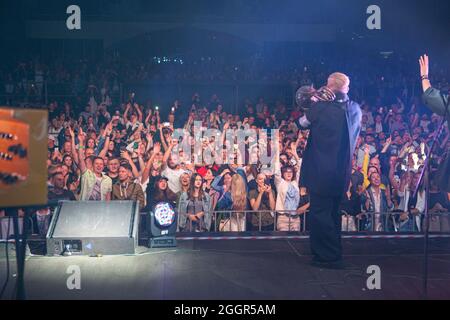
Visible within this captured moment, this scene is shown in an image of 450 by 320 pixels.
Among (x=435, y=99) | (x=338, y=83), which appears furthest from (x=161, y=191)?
(x=435, y=99)

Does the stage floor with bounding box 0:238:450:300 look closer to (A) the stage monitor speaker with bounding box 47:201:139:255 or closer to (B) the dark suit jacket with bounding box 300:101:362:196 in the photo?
(A) the stage monitor speaker with bounding box 47:201:139:255

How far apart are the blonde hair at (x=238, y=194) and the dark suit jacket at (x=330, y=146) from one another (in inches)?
92.1

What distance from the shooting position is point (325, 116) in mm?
4703

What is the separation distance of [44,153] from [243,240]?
3.12 m

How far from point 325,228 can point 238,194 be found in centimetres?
248

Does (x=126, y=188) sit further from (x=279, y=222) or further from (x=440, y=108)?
(x=440, y=108)

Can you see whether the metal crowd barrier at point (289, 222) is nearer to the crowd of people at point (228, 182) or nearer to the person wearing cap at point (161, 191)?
the crowd of people at point (228, 182)

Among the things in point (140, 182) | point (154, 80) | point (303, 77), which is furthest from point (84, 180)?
point (303, 77)

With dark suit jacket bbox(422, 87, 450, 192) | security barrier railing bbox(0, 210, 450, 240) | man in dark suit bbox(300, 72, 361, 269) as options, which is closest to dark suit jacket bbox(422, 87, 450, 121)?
dark suit jacket bbox(422, 87, 450, 192)

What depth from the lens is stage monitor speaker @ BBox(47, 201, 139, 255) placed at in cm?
519

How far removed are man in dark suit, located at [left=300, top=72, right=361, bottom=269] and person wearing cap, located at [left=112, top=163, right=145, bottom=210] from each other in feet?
9.31

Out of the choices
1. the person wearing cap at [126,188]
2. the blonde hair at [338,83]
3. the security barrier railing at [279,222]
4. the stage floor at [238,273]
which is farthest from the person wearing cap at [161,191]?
the blonde hair at [338,83]

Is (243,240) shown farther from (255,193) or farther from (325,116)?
(325,116)

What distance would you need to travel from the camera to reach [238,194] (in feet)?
23.3
